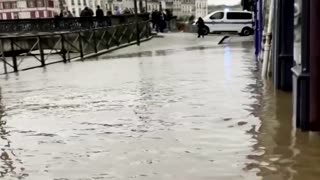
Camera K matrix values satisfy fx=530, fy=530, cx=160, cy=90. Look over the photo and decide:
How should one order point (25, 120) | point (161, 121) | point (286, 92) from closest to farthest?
point (161, 121) < point (25, 120) < point (286, 92)

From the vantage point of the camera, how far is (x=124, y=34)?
87.5ft

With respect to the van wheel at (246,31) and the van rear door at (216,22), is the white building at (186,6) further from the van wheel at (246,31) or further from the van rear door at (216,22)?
the van wheel at (246,31)

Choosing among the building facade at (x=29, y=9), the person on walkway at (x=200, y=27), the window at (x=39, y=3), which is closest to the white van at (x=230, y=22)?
the person on walkway at (x=200, y=27)

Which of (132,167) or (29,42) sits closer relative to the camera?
(132,167)

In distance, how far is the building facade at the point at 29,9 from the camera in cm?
7762

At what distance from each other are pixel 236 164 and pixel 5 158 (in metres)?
2.30

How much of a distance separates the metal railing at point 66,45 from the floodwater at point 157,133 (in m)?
7.40

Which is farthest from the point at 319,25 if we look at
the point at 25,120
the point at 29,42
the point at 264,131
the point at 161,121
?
the point at 29,42

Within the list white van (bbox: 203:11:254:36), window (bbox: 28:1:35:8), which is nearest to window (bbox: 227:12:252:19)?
white van (bbox: 203:11:254:36)

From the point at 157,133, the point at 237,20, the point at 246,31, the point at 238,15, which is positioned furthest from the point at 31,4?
the point at 157,133

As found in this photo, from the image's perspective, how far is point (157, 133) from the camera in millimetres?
5926

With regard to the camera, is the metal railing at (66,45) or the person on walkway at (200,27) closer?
the metal railing at (66,45)

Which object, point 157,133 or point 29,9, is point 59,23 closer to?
point 157,133

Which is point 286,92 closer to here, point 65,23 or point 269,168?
point 269,168
